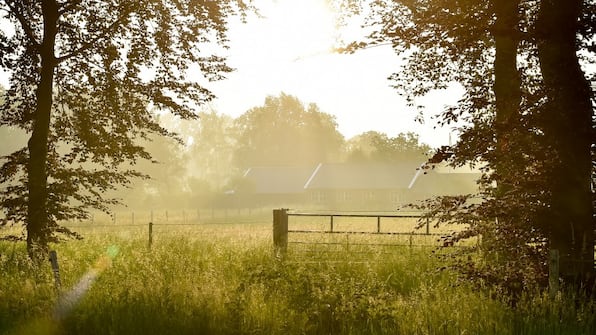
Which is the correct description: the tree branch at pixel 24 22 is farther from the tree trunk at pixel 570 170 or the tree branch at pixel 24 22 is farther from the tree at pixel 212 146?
the tree at pixel 212 146

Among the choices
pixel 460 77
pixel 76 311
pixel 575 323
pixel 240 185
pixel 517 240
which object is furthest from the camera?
pixel 240 185

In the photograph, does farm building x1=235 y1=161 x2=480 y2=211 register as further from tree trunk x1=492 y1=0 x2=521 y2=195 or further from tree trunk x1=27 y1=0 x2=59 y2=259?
tree trunk x1=492 y1=0 x2=521 y2=195

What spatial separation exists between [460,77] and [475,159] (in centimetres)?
607

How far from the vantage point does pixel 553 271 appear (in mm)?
8633

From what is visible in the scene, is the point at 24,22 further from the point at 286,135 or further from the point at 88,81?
the point at 286,135

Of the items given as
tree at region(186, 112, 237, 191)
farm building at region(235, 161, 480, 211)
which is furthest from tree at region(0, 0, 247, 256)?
tree at region(186, 112, 237, 191)

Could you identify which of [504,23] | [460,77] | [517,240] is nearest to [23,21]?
[460,77]

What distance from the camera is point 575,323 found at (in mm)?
7902

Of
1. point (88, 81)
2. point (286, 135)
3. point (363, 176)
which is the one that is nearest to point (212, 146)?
point (286, 135)

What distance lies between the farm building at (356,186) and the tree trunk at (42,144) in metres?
58.9

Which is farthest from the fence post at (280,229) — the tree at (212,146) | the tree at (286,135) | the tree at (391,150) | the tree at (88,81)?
the tree at (212,146)

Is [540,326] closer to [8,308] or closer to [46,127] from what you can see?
[8,308]

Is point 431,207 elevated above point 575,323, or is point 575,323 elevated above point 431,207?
point 431,207

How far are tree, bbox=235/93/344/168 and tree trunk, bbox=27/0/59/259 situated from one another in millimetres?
89338
